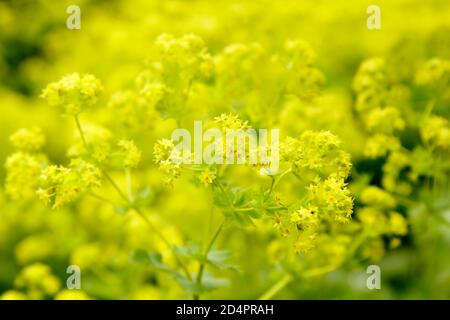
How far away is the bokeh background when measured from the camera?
4.20m

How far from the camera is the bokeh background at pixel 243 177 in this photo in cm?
420

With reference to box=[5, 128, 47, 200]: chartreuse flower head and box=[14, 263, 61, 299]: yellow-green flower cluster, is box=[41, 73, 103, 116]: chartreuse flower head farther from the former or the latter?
box=[14, 263, 61, 299]: yellow-green flower cluster

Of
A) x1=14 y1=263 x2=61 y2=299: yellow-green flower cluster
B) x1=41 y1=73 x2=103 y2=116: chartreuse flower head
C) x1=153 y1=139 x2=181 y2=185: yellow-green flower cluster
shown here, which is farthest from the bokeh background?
x1=41 y1=73 x2=103 y2=116: chartreuse flower head

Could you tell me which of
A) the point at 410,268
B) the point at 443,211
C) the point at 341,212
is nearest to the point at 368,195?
the point at 443,211

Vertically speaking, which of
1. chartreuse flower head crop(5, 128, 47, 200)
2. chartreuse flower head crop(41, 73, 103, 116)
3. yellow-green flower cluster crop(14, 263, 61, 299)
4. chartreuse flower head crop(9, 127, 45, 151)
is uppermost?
chartreuse flower head crop(41, 73, 103, 116)

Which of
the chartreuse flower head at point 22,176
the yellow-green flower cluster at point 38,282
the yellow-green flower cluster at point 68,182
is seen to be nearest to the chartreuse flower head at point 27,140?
the chartreuse flower head at point 22,176

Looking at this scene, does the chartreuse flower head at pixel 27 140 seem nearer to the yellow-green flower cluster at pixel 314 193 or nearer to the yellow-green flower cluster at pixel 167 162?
the yellow-green flower cluster at pixel 167 162

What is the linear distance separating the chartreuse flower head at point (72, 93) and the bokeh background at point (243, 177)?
16.3 inches

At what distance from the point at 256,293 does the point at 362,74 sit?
1580 mm

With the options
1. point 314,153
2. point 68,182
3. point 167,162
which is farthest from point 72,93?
point 314,153

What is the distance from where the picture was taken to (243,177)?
4410mm

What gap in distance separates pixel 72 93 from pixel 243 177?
1.46m

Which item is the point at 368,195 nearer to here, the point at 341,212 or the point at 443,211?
the point at 443,211

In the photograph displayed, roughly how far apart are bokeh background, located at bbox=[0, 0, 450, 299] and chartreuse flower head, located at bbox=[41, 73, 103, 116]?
414mm
